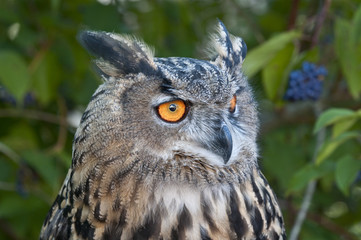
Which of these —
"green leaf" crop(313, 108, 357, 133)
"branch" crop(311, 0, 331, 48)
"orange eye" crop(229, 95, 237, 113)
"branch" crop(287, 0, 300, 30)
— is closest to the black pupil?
"orange eye" crop(229, 95, 237, 113)

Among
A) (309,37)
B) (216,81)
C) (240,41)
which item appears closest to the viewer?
(216,81)

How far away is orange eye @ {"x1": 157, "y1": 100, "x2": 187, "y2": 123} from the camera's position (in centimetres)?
196

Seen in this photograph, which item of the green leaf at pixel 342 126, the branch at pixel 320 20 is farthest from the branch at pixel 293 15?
the green leaf at pixel 342 126

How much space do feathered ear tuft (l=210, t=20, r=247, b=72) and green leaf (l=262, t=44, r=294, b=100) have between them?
0.28 meters

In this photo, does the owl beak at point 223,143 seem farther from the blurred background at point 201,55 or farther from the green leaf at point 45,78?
the green leaf at point 45,78

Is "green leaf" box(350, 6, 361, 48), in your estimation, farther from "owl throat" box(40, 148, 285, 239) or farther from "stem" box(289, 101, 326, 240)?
"owl throat" box(40, 148, 285, 239)

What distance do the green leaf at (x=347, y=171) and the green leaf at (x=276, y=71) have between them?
466 millimetres

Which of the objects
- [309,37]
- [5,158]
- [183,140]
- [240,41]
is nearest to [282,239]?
[183,140]

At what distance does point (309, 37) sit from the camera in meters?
2.86

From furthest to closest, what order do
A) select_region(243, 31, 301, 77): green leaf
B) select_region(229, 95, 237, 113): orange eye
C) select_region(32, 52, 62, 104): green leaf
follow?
select_region(32, 52, 62, 104): green leaf < select_region(243, 31, 301, 77): green leaf < select_region(229, 95, 237, 113): orange eye

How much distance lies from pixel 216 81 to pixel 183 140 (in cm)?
23

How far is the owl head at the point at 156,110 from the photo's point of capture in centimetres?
197

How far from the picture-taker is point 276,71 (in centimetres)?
263

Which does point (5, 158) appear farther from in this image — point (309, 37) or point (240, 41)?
point (309, 37)
